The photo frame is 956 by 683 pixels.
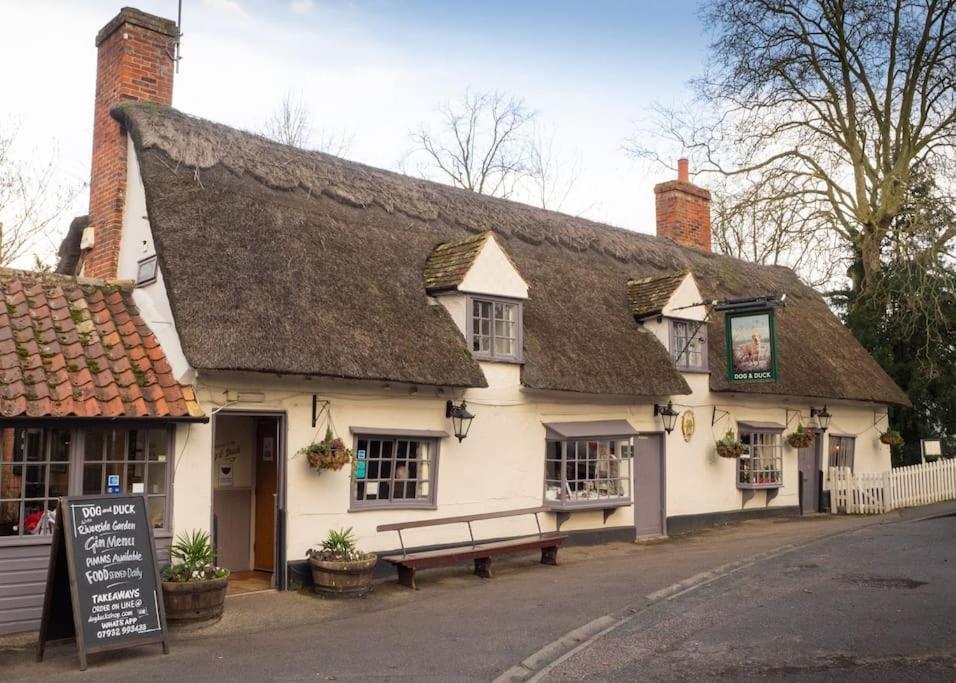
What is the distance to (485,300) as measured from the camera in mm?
13672

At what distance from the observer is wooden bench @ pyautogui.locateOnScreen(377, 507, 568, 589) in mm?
11562

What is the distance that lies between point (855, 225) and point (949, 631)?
20.7 metres

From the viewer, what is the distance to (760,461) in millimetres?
18875

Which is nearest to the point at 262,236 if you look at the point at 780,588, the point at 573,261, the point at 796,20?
the point at 573,261

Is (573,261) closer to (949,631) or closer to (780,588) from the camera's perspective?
(780,588)

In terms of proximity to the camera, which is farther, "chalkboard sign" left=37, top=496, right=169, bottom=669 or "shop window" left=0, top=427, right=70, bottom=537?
"shop window" left=0, top=427, right=70, bottom=537

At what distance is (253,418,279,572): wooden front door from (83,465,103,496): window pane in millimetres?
2979

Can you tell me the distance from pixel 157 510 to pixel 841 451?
1694 cm

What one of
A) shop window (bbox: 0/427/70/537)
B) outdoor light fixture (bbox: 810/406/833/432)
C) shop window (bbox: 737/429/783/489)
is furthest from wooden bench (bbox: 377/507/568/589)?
outdoor light fixture (bbox: 810/406/833/432)

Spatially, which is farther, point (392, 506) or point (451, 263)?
point (451, 263)

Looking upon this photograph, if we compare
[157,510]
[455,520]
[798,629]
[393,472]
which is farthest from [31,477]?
[798,629]

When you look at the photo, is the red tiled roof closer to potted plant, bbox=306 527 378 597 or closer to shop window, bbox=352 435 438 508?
potted plant, bbox=306 527 378 597

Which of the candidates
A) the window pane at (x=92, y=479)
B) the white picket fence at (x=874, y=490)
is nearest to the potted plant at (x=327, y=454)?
the window pane at (x=92, y=479)

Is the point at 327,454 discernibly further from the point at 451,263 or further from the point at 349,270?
the point at 451,263
